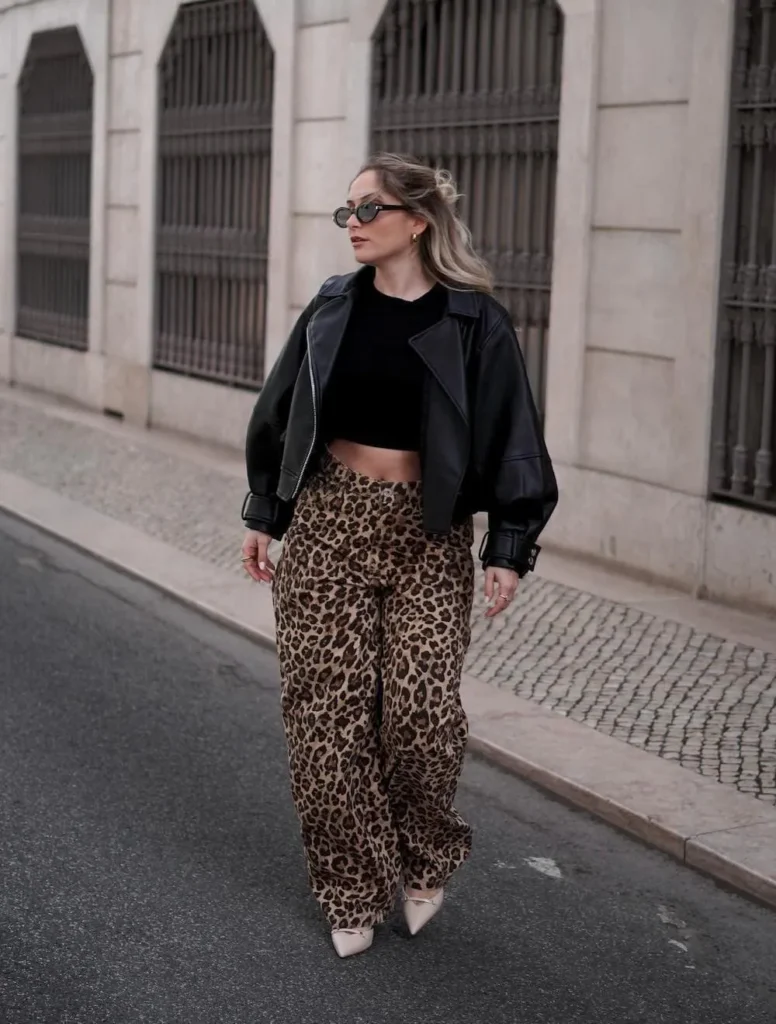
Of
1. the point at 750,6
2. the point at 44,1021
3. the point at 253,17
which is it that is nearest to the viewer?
the point at 44,1021

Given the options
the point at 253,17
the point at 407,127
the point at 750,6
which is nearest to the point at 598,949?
the point at 750,6

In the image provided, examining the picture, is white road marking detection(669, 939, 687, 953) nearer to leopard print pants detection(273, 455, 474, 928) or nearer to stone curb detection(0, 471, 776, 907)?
stone curb detection(0, 471, 776, 907)

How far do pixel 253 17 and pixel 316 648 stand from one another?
10722 mm

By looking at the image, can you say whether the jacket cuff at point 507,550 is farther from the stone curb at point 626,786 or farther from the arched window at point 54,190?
the arched window at point 54,190

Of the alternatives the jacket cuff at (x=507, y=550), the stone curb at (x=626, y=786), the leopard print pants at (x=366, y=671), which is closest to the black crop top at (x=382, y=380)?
the leopard print pants at (x=366, y=671)

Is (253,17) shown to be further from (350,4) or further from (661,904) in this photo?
(661,904)

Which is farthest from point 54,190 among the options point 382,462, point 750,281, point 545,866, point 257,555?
point 382,462

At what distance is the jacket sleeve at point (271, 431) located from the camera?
4.79m

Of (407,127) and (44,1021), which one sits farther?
(407,127)

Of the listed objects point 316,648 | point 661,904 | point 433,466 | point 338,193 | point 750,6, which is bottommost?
point 661,904

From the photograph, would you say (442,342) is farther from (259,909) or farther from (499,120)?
(499,120)

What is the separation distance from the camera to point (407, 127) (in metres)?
12.3

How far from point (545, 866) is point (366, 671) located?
114 cm

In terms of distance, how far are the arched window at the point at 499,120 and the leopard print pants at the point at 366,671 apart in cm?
638
